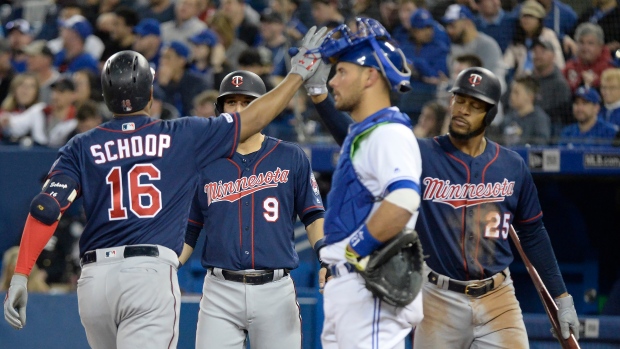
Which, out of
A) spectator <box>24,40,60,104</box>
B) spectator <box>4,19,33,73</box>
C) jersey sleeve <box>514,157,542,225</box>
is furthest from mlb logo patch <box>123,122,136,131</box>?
spectator <box>4,19,33,73</box>

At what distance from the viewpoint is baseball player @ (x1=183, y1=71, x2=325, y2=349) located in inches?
197

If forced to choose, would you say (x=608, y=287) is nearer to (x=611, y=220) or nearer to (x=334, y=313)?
(x=611, y=220)

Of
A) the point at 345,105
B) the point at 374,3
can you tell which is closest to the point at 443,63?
the point at 374,3

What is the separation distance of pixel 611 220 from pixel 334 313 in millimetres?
5589

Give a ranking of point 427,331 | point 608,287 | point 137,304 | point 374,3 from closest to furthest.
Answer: point 137,304
point 427,331
point 608,287
point 374,3

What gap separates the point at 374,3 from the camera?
945 centimetres

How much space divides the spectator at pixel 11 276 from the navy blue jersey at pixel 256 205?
10.8 feet

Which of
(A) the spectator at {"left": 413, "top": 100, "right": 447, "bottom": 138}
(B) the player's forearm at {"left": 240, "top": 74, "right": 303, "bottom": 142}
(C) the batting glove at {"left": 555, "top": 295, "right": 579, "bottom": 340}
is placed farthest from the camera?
(A) the spectator at {"left": 413, "top": 100, "right": 447, "bottom": 138}

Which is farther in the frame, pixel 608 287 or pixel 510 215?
pixel 608 287

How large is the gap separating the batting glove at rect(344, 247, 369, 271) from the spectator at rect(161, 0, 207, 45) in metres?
7.47

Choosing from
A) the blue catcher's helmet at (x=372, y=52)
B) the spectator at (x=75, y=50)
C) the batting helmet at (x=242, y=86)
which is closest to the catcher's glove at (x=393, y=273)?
the blue catcher's helmet at (x=372, y=52)

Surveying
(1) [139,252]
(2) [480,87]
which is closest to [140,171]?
(1) [139,252]

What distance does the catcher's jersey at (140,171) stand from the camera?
4.30 m

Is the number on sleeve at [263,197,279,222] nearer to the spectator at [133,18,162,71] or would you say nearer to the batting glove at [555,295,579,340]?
the batting glove at [555,295,579,340]
